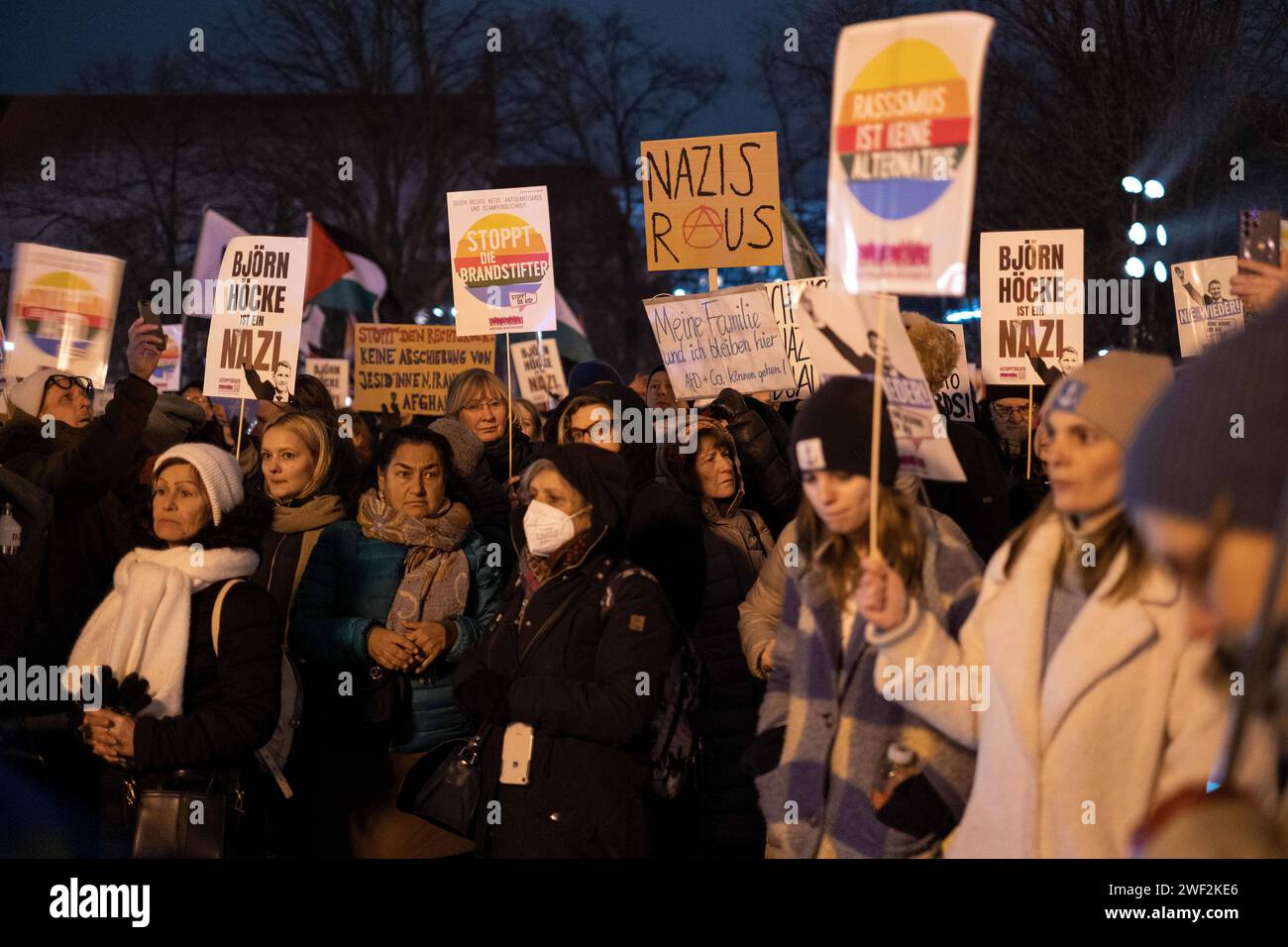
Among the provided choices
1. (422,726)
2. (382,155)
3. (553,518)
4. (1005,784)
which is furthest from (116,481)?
(382,155)

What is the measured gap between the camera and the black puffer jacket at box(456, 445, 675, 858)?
14.6 ft

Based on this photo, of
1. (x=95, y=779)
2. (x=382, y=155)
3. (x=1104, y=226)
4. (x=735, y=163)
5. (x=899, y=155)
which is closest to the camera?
(x=899, y=155)

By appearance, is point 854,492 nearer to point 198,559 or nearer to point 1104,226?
point 198,559

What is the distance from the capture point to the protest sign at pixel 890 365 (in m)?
4.02

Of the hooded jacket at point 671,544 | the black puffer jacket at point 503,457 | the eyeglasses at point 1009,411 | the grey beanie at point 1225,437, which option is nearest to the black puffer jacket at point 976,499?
the hooded jacket at point 671,544

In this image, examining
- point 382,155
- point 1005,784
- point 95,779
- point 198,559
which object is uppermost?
point 382,155

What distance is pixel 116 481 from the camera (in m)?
6.21

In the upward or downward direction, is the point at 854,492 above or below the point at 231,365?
below

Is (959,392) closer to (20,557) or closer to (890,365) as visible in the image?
(890,365)

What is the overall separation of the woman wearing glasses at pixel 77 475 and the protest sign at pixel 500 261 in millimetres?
2538

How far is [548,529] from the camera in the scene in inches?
185

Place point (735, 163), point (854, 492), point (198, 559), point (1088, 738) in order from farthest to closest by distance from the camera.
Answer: point (735, 163)
point (198, 559)
point (854, 492)
point (1088, 738)

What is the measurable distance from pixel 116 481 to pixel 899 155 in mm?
3913

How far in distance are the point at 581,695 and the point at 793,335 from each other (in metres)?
5.06
